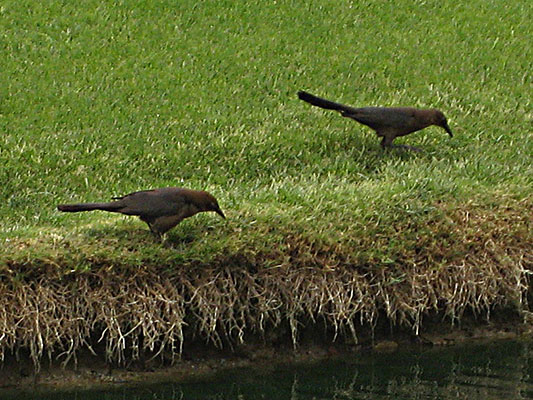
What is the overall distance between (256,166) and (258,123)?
2.71 ft

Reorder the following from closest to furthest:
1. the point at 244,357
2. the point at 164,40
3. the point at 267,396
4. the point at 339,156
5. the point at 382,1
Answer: the point at 267,396 < the point at 244,357 < the point at 339,156 < the point at 164,40 < the point at 382,1

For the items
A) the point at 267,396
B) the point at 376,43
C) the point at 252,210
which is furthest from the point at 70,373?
the point at 376,43

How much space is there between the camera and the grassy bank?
6770 mm

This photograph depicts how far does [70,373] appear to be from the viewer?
663 cm

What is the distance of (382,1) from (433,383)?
21.9 feet

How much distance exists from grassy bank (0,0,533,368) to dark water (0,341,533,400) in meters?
0.30

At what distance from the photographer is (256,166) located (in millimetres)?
8852

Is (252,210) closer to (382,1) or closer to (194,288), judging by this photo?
(194,288)

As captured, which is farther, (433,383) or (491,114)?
(491,114)

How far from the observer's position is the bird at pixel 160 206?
22.7 ft

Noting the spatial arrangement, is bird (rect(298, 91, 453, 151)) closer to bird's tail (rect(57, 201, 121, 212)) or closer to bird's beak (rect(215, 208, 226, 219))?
bird's beak (rect(215, 208, 226, 219))

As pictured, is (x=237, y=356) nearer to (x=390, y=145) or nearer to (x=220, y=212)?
(x=220, y=212)

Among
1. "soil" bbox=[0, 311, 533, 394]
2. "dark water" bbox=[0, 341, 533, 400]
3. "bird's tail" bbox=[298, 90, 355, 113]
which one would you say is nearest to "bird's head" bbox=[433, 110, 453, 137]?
"bird's tail" bbox=[298, 90, 355, 113]

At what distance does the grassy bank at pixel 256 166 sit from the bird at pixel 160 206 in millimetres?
186
